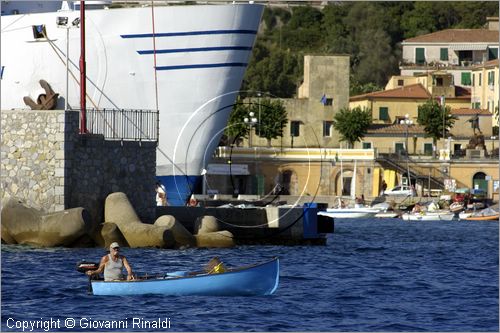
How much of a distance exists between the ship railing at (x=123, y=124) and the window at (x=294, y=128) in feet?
163

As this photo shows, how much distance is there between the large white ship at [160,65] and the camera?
1976 inches

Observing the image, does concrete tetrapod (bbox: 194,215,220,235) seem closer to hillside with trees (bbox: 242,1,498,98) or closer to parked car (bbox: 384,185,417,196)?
parked car (bbox: 384,185,417,196)

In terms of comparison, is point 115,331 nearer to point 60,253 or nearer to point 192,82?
point 60,253

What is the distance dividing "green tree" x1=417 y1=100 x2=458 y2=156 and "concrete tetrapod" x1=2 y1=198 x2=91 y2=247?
57.1 metres

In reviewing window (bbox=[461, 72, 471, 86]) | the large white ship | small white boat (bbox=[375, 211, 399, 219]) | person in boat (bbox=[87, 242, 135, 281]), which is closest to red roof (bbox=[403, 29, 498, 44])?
window (bbox=[461, 72, 471, 86])

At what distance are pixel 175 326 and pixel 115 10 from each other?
91.5ft

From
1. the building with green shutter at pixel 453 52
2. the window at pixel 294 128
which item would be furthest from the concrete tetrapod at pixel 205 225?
the building with green shutter at pixel 453 52

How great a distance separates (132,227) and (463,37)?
262 feet

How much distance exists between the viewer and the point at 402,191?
8375cm

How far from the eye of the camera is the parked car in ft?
274

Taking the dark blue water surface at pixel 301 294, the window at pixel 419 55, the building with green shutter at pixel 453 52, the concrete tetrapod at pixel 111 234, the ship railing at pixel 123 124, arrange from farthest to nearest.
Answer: the window at pixel 419 55
the building with green shutter at pixel 453 52
the ship railing at pixel 123 124
the concrete tetrapod at pixel 111 234
the dark blue water surface at pixel 301 294

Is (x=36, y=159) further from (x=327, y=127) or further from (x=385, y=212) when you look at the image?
(x=327, y=127)

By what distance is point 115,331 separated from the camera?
22.9m

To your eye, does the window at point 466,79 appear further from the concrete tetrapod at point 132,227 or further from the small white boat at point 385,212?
the concrete tetrapod at point 132,227
